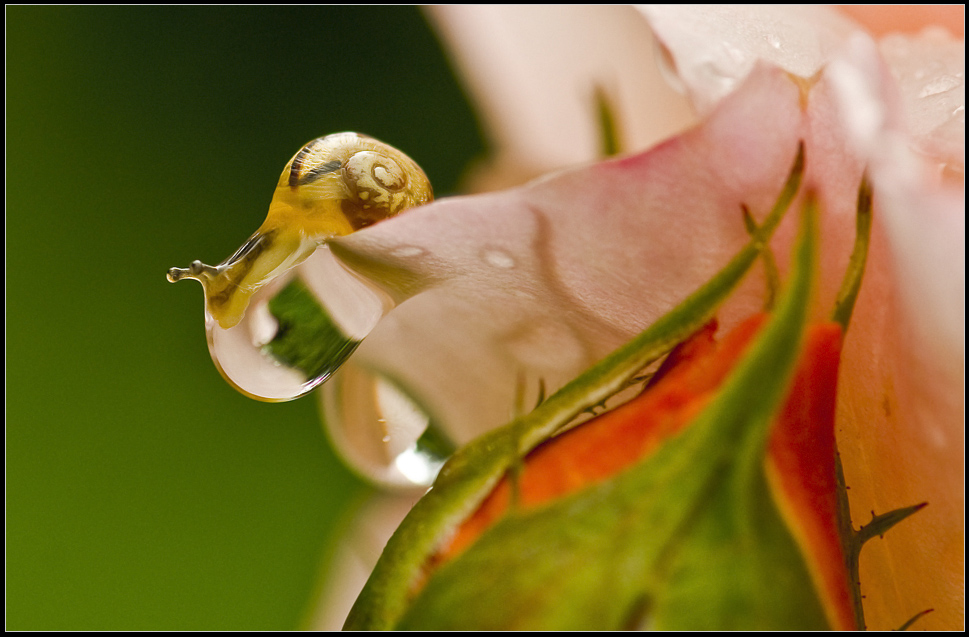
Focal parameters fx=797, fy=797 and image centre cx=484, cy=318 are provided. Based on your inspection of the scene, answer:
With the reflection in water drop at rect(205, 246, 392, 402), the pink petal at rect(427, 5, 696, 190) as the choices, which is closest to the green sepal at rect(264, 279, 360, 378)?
the reflection in water drop at rect(205, 246, 392, 402)

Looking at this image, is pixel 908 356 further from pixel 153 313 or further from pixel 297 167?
pixel 153 313

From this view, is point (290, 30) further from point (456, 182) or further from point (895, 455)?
point (895, 455)

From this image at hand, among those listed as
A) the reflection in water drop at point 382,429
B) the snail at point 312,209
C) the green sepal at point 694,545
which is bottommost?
the reflection in water drop at point 382,429

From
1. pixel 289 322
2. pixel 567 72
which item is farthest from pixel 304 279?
pixel 567 72

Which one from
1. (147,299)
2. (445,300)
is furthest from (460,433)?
(147,299)

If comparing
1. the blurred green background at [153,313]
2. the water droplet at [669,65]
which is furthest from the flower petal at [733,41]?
the blurred green background at [153,313]

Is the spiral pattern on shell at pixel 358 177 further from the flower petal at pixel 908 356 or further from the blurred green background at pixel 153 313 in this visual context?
the blurred green background at pixel 153 313
